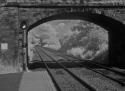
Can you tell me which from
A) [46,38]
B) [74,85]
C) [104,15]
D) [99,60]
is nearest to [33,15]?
[104,15]

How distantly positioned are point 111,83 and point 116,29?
9608mm

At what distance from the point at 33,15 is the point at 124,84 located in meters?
9.02

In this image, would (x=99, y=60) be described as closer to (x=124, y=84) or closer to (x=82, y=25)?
(x=124, y=84)

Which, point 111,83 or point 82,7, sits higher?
point 82,7

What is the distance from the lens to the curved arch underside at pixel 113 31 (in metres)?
21.5

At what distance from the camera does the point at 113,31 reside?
23703 mm

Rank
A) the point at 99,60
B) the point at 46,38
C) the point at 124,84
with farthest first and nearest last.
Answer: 1. the point at 46,38
2. the point at 99,60
3. the point at 124,84

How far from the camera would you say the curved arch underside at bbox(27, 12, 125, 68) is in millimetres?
21458

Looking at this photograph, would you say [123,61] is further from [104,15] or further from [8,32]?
[8,32]

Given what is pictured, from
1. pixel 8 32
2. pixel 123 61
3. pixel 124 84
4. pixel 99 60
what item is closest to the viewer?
pixel 124 84

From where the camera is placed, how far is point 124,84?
510 inches

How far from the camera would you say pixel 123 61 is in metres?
22.1

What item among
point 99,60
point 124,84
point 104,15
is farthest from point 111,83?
point 99,60

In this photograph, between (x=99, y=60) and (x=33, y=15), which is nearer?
(x=33, y=15)
